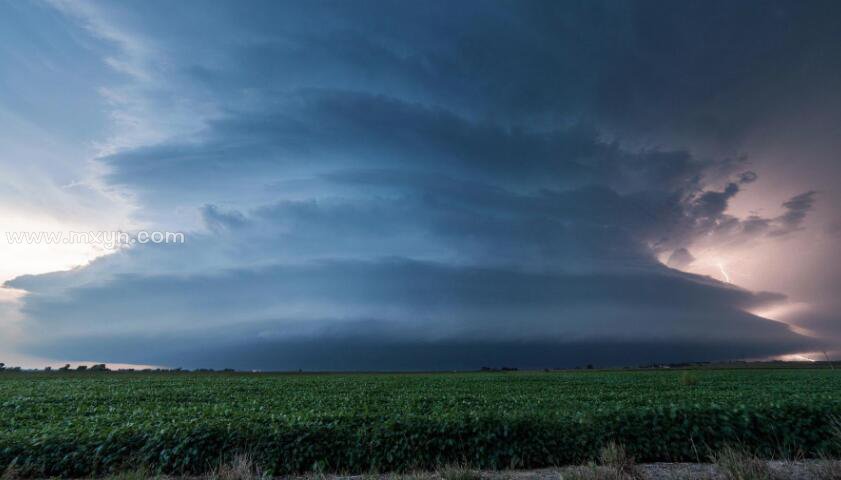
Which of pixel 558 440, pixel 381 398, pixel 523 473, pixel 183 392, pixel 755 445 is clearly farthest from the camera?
pixel 183 392

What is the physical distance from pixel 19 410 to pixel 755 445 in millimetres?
29858

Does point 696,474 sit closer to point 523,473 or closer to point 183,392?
→ point 523,473

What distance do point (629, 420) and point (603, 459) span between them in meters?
2.78

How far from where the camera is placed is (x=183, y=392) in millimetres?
28797

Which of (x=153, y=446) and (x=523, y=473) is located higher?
(x=153, y=446)

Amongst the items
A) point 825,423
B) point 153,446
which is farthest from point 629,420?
point 153,446

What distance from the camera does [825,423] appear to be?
13.5m

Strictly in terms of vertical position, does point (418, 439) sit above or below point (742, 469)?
above

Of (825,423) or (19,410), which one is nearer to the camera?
(825,423)

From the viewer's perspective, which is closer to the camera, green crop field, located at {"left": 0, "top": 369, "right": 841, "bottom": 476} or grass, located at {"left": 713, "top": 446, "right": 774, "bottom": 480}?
grass, located at {"left": 713, "top": 446, "right": 774, "bottom": 480}

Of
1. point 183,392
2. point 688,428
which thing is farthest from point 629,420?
point 183,392

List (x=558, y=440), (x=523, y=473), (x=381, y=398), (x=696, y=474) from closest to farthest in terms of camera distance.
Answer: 1. (x=696, y=474)
2. (x=523, y=473)
3. (x=558, y=440)
4. (x=381, y=398)

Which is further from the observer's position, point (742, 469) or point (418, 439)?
point (418, 439)

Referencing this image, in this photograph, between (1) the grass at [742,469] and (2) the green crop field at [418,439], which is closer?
(1) the grass at [742,469]
